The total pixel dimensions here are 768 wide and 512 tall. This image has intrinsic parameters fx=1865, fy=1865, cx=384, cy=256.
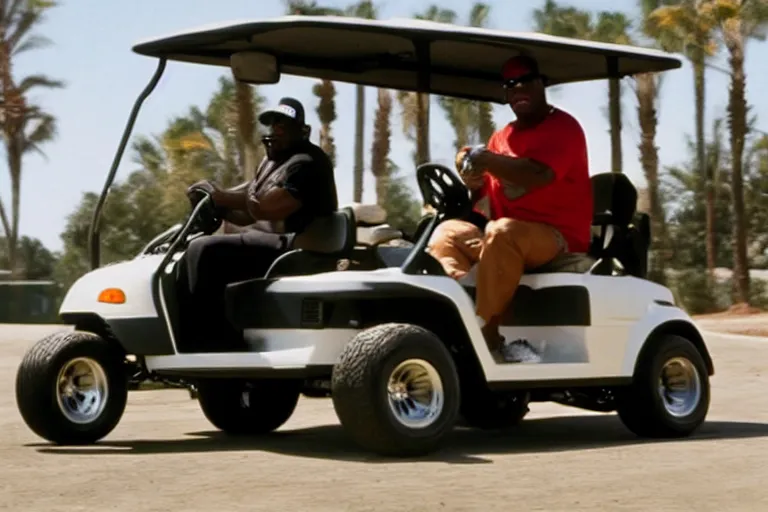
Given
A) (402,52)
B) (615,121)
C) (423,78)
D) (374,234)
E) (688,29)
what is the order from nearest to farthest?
1. (374,234)
2. (402,52)
3. (423,78)
4. (615,121)
5. (688,29)

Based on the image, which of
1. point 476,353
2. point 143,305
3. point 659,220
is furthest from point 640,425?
point 659,220

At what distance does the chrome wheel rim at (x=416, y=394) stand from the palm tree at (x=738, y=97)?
34.0m

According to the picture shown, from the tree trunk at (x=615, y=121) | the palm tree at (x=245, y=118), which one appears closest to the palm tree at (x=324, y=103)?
the palm tree at (x=245, y=118)

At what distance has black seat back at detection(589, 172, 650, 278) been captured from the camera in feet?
33.1

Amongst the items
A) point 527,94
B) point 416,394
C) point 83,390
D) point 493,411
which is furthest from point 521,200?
point 83,390

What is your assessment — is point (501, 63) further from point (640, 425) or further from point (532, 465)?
point (532, 465)

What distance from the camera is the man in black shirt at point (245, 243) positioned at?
9.22 m

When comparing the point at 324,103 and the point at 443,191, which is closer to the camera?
the point at 443,191

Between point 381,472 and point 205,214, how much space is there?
2009 millimetres

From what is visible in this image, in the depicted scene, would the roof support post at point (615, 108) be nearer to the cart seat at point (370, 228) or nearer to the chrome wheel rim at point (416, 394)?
the cart seat at point (370, 228)

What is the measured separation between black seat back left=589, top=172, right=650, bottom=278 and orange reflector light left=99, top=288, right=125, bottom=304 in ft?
8.49

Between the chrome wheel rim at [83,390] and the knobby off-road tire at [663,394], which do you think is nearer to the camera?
the chrome wheel rim at [83,390]

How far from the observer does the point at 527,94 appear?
9.47m

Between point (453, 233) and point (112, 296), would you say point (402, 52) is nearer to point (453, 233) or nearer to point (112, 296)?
point (453, 233)
